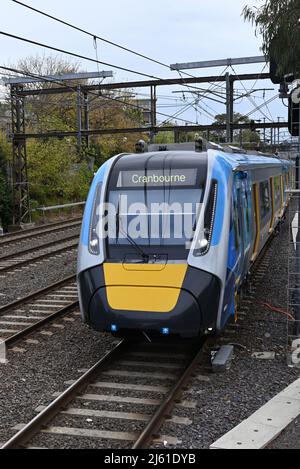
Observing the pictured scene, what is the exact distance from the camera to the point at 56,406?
5781 mm

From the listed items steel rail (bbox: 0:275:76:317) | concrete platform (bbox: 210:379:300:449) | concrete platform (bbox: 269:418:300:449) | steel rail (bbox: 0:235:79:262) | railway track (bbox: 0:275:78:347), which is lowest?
concrete platform (bbox: 269:418:300:449)

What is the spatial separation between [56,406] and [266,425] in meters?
2.13

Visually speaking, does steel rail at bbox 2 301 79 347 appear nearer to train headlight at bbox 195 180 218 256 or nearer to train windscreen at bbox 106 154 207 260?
train windscreen at bbox 106 154 207 260

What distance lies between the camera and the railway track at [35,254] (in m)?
14.5

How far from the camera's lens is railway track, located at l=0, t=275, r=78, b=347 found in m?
8.63

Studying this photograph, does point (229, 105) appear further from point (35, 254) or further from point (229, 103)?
point (35, 254)

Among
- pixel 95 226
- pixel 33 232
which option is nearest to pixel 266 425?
pixel 95 226

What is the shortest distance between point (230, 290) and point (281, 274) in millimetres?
→ 5932

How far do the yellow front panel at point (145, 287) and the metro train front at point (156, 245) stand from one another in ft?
0.04

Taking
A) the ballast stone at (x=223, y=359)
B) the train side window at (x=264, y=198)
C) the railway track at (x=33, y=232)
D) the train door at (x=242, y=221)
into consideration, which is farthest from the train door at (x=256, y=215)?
the railway track at (x=33, y=232)

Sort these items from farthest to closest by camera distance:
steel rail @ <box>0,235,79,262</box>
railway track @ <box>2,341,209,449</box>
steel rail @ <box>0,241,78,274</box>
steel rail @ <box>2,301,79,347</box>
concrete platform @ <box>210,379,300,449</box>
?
steel rail @ <box>0,235,79,262</box>, steel rail @ <box>0,241,78,274</box>, steel rail @ <box>2,301,79,347</box>, railway track @ <box>2,341,209,449</box>, concrete platform @ <box>210,379,300,449</box>

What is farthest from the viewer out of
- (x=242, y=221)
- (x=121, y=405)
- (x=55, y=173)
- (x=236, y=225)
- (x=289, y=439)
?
(x=55, y=173)

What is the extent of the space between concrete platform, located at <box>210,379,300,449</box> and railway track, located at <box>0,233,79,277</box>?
9.27 m

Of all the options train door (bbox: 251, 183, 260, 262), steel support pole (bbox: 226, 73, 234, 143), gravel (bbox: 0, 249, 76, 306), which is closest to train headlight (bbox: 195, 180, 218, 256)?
train door (bbox: 251, 183, 260, 262)
